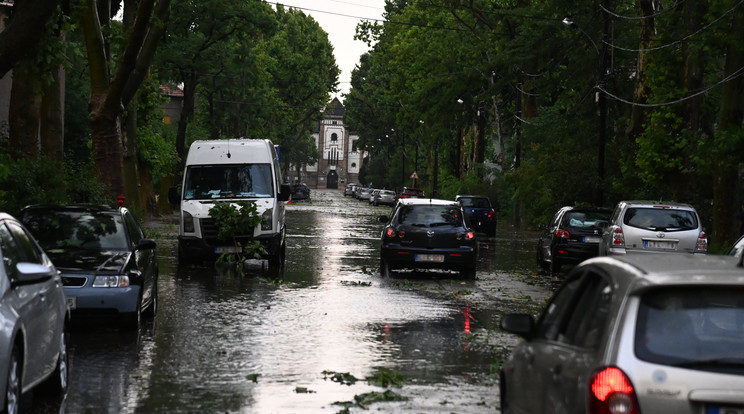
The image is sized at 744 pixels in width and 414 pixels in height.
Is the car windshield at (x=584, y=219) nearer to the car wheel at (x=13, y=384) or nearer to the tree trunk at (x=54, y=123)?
the tree trunk at (x=54, y=123)

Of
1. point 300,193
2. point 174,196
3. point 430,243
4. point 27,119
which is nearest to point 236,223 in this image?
point 174,196

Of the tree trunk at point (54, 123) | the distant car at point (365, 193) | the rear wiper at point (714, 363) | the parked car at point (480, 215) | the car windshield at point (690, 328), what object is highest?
the tree trunk at point (54, 123)

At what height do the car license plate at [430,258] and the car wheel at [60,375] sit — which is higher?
the car wheel at [60,375]

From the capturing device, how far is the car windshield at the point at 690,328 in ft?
16.5

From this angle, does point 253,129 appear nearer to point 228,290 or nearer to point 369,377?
point 228,290

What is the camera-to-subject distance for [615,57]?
46875mm

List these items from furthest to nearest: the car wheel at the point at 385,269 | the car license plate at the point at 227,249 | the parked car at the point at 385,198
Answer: the parked car at the point at 385,198
the car license plate at the point at 227,249
the car wheel at the point at 385,269

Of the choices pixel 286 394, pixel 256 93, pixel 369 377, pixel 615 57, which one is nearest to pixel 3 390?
pixel 286 394

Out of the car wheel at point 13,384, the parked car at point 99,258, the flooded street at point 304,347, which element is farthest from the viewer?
the parked car at point 99,258

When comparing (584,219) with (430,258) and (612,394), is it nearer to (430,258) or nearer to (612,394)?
(430,258)

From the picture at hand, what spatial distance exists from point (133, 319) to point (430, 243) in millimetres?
9936

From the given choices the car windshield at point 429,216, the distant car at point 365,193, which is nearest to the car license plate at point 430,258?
the car windshield at point 429,216

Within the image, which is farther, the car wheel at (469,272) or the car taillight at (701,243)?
the car wheel at (469,272)

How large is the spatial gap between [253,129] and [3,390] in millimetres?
77439
